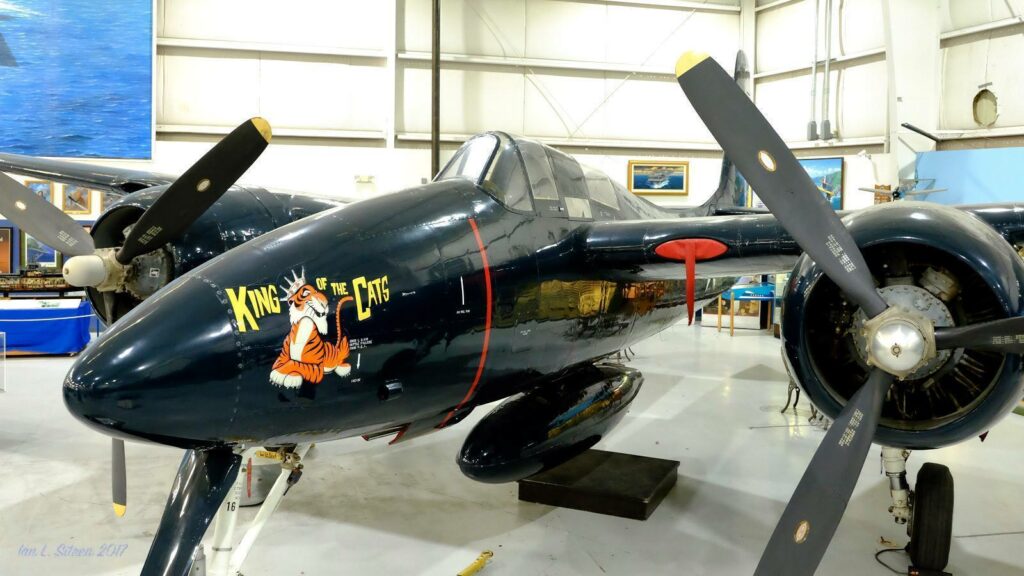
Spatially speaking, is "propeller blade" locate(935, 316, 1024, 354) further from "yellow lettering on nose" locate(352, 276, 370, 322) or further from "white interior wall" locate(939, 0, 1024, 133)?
"white interior wall" locate(939, 0, 1024, 133)

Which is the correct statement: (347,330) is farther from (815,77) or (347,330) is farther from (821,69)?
(821,69)

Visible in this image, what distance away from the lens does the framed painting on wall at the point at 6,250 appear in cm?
1483

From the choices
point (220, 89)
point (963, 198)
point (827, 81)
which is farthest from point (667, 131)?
point (220, 89)

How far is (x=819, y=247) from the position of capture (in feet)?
11.5

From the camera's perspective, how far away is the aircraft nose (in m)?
2.87

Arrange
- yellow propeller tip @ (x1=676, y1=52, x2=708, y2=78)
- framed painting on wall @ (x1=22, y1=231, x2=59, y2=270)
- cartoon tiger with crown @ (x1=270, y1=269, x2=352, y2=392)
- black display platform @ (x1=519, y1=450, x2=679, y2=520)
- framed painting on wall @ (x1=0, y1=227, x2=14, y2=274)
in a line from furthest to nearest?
1. framed painting on wall @ (x1=22, y1=231, x2=59, y2=270)
2. framed painting on wall @ (x1=0, y1=227, x2=14, y2=274)
3. black display platform @ (x1=519, y1=450, x2=679, y2=520)
4. yellow propeller tip @ (x1=676, y1=52, x2=708, y2=78)
5. cartoon tiger with crown @ (x1=270, y1=269, x2=352, y2=392)

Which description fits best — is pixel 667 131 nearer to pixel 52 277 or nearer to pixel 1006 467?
pixel 1006 467

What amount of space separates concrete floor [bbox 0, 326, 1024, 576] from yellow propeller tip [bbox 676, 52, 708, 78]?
335 cm

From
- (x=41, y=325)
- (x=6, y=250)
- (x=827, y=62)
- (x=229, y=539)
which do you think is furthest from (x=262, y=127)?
(x=827, y=62)

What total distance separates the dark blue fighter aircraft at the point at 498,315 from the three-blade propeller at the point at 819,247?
0.01 metres

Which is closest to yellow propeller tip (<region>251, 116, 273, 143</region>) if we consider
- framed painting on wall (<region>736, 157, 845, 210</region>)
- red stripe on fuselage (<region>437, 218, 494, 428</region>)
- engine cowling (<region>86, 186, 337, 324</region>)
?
engine cowling (<region>86, 186, 337, 324</region>)

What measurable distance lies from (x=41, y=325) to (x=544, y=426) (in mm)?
11511

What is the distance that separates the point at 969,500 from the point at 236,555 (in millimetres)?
6283

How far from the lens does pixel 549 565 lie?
4875mm
